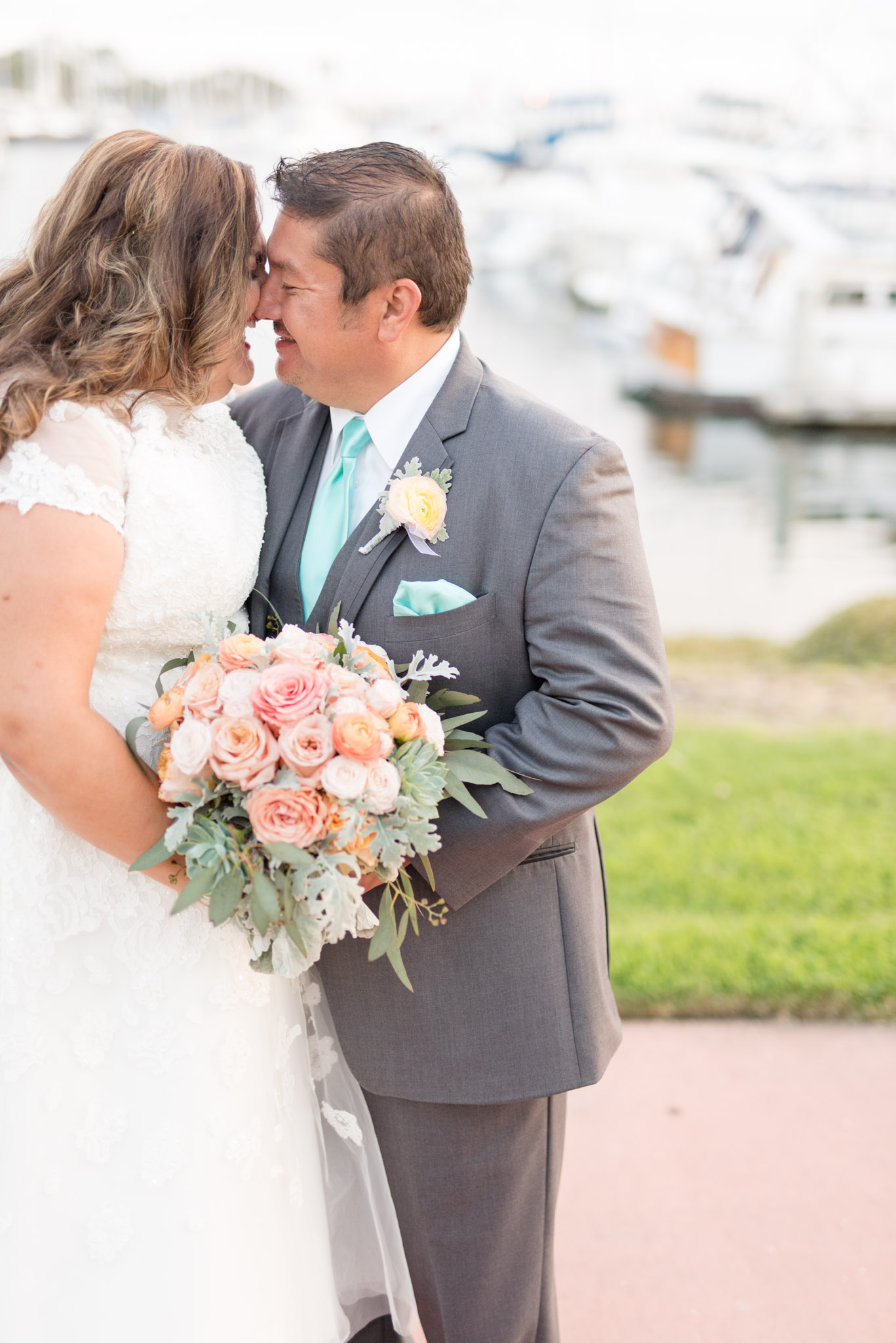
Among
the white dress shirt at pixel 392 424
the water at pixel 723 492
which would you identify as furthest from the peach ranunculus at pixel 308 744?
the water at pixel 723 492

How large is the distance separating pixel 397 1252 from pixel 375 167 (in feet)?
6.43

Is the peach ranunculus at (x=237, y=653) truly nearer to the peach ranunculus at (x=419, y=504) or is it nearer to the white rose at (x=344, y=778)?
the white rose at (x=344, y=778)

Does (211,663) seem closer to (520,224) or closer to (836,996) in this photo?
(836,996)

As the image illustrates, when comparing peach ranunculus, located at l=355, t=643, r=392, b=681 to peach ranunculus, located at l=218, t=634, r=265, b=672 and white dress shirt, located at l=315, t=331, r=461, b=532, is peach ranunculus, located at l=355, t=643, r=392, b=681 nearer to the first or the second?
peach ranunculus, located at l=218, t=634, r=265, b=672

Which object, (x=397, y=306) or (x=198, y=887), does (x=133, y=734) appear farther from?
(x=397, y=306)

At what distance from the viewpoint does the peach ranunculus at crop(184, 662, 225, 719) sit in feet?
4.66

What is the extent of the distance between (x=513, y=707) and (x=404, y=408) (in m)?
0.58

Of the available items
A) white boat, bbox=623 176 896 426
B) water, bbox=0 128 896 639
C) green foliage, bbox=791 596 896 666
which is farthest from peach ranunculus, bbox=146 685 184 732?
white boat, bbox=623 176 896 426

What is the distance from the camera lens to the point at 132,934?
1659mm

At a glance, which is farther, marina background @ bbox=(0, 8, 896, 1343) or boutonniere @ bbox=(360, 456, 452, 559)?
marina background @ bbox=(0, 8, 896, 1343)

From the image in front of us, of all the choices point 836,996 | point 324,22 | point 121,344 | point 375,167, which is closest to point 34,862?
point 121,344

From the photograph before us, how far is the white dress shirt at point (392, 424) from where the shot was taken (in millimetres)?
1897

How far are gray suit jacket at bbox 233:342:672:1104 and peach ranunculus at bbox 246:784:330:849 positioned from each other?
396 millimetres

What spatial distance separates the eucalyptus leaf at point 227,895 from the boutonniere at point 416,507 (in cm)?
62
